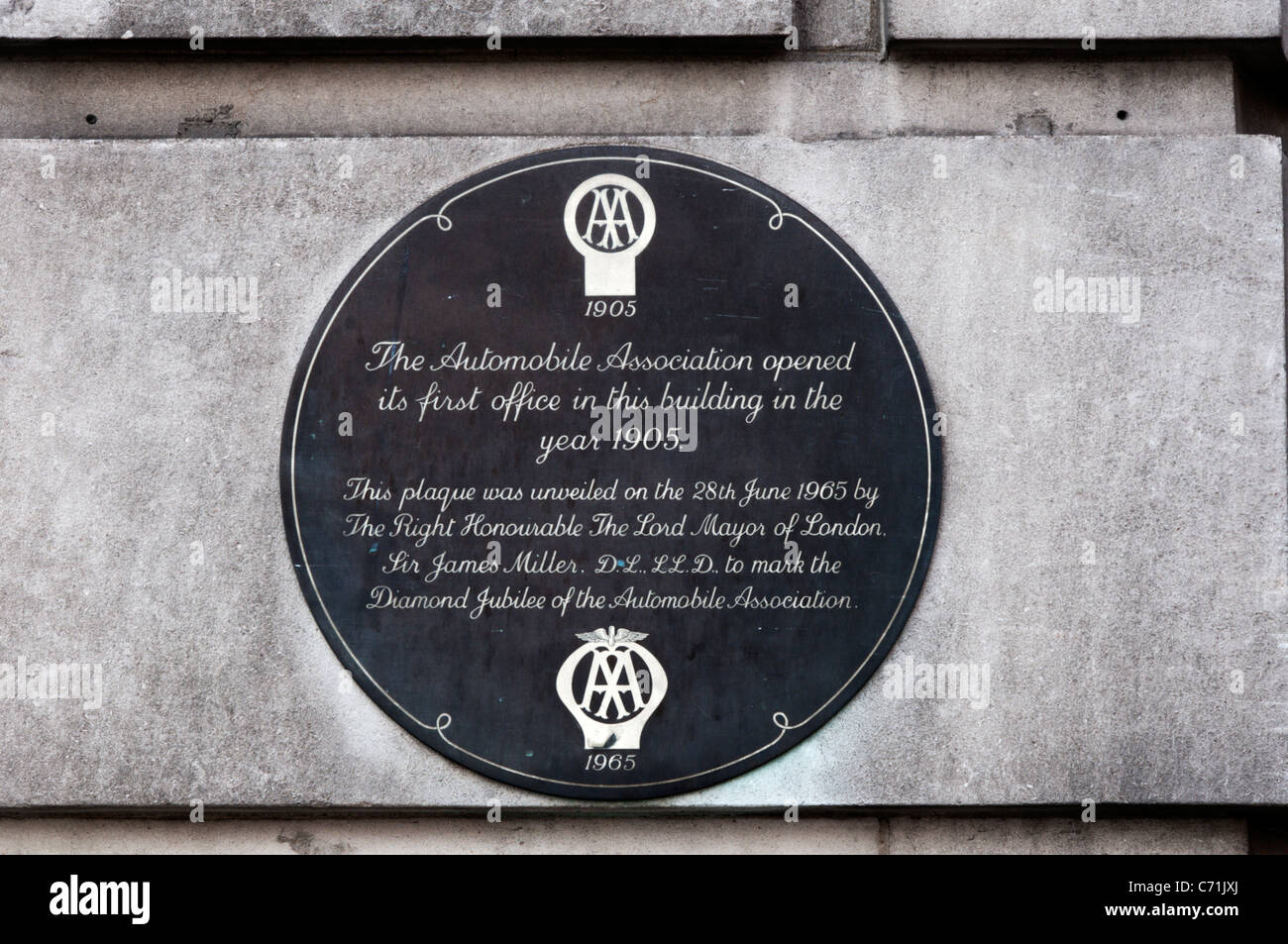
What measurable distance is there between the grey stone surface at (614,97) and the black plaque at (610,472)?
0.88 ft

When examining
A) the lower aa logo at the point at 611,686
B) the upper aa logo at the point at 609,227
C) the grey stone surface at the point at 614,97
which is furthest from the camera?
the grey stone surface at the point at 614,97

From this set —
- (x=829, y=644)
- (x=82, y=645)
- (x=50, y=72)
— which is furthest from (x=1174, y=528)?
(x=50, y=72)

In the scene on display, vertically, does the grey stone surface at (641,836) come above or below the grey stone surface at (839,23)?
below

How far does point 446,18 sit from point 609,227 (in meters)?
0.95

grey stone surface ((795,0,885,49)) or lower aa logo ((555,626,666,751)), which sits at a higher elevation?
grey stone surface ((795,0,885,49))

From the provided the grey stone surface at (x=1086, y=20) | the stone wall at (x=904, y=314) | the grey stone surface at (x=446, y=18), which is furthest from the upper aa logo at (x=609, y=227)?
the grey stone surface at (x=1086, y=20)

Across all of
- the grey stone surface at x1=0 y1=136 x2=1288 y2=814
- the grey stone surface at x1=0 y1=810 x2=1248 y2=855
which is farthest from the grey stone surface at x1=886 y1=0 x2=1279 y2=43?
the grey stone surface at x1=0 y1=810 x2=1248 y2=855

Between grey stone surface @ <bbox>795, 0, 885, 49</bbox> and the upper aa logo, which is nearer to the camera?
the upper aa logo

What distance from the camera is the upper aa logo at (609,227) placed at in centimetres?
464

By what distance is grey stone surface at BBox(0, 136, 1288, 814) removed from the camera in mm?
4473

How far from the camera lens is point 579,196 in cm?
467

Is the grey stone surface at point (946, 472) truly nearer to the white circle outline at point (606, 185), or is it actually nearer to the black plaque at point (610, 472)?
the black plaque at point (610, 472)

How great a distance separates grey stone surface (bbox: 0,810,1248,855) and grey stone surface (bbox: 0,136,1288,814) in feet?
0.51

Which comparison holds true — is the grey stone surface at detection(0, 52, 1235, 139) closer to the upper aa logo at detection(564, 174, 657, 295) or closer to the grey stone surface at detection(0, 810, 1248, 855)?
the upper aa logo at detection(564, 174, 657, 295)
